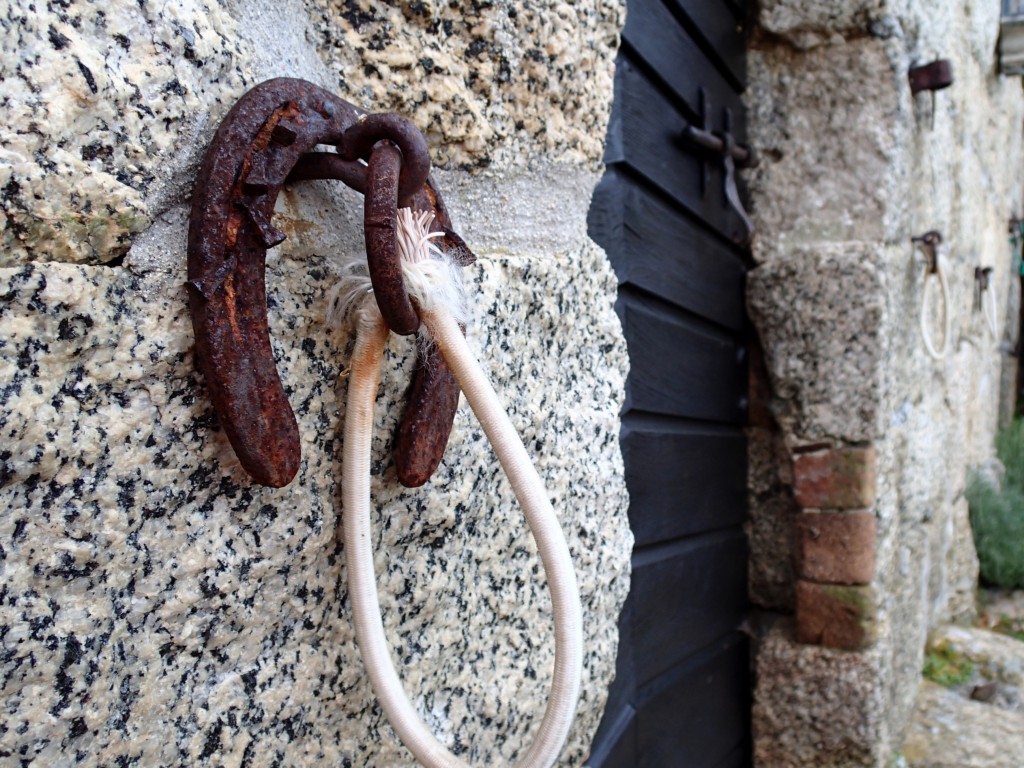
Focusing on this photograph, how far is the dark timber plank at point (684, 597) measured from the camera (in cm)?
104

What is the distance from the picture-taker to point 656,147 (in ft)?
3.70

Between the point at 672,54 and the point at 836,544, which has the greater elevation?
the point at 672,54

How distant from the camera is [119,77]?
34 cm

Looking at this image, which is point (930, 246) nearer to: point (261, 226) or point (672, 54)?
point (672, 54)

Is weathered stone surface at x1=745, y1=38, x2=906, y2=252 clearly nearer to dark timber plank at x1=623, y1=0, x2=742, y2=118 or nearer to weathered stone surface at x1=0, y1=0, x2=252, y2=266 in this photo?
dark timber plank at x1=623, y1=0, x2=742, y2=118

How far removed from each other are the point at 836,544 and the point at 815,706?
0.30m

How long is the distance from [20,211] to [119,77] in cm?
8

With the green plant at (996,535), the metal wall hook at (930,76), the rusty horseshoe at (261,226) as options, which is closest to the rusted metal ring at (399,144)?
the rusty horseshoe at (261,226)

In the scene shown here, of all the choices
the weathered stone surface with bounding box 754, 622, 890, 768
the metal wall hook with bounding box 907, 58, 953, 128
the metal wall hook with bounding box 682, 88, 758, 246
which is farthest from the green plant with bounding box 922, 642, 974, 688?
the metal wall hook with bounding box 907, 58, 953, 128

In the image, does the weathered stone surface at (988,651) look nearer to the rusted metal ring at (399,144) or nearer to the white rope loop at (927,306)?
the white rope loop at (927,306)

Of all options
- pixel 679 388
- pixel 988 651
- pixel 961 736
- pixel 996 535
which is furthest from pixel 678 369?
pixel 996 535

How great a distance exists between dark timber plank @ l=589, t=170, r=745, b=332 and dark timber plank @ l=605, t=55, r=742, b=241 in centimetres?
3

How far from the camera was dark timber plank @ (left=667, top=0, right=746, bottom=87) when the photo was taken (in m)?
1.26

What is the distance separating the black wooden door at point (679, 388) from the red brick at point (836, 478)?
115 mm
